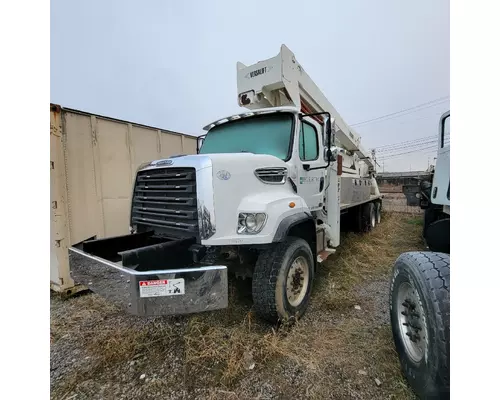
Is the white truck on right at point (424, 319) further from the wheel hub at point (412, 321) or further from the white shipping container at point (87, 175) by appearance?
the white shipping container at point (87, 175)

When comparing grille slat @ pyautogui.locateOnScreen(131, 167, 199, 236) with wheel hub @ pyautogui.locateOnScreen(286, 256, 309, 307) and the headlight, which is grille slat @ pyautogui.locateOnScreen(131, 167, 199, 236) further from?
wheel hub @ pyautogui.locateOnScreen(286, 256, 309, 307)

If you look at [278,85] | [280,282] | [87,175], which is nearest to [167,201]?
[280,282]

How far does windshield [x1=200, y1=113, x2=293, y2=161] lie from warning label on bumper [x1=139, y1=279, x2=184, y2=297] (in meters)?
1.82

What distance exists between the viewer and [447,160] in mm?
2613

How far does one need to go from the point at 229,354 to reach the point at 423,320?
1560 mm

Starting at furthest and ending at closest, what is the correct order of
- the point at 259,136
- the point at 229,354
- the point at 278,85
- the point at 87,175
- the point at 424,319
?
the point at 87,175 → the point at 278,85 → the point at 259,136 → the point at 229,354 → the point at 424,319

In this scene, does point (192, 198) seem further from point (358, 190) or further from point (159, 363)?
point (358, 190)

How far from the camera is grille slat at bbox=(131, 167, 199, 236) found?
224cm

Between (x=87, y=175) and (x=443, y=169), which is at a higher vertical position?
(x=87, y=175)

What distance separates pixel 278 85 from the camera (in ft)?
12.0

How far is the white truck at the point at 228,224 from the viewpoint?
1.83 metres

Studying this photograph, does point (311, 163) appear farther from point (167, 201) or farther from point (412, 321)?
point (412, 321)

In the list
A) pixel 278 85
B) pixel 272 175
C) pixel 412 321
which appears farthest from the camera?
pixel 278 85

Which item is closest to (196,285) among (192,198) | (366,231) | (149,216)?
(192,198)
